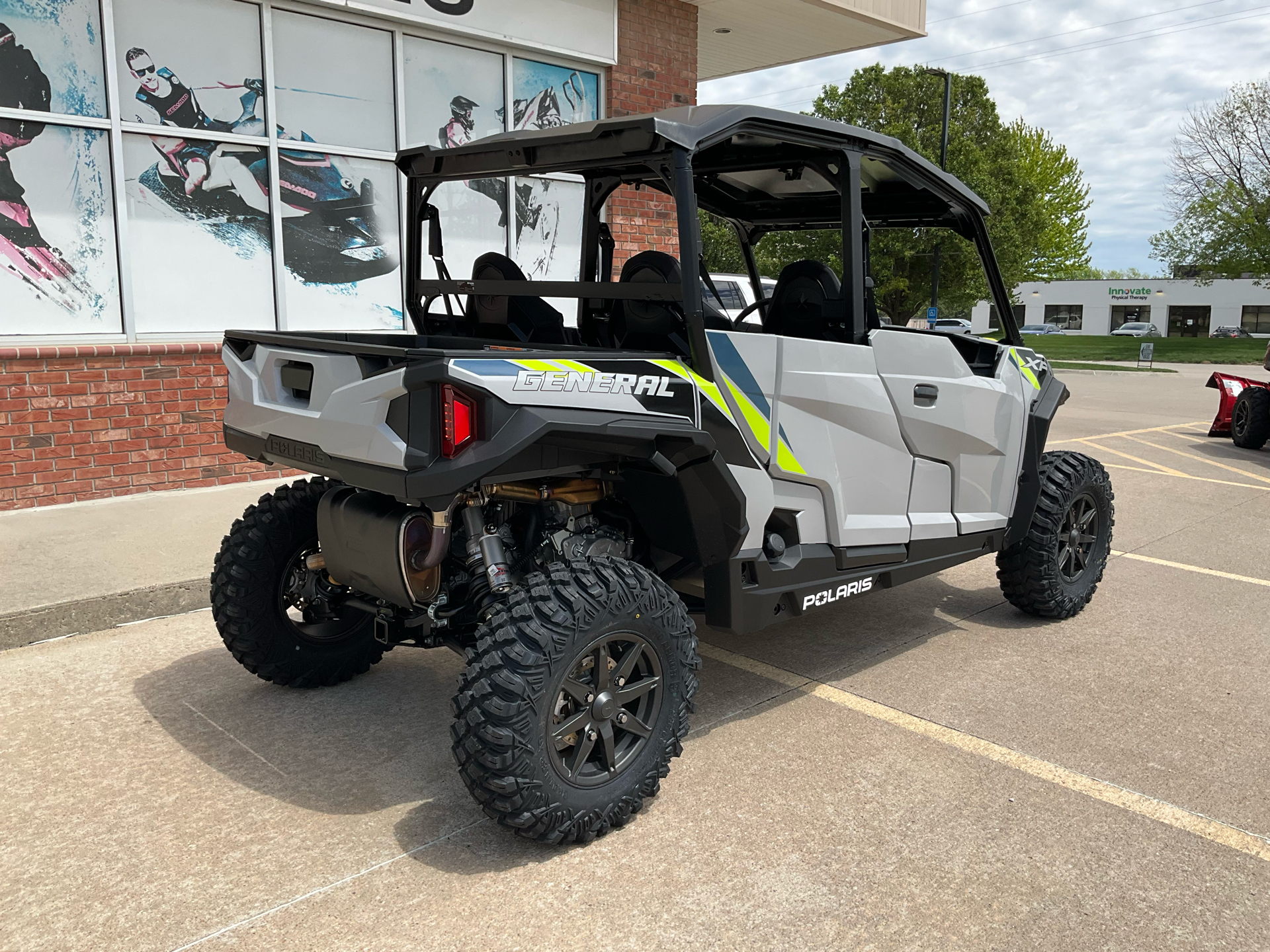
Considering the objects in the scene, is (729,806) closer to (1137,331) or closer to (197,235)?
(197,235)

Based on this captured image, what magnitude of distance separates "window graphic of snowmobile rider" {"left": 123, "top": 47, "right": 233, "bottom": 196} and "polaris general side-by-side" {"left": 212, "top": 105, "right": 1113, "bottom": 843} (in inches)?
183

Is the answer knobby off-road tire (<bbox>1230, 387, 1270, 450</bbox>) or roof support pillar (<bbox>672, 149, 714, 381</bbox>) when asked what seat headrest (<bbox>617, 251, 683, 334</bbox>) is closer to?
roof support pillar (<bbox>672, 149, 714, 381</bbox>)

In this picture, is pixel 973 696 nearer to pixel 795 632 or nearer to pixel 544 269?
pixel 795 632

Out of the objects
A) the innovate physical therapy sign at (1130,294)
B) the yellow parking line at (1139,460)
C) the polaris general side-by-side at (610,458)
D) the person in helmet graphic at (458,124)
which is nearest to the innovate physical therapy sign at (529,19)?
the person in helmet graphic at (458,124)

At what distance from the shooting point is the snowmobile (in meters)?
8.16

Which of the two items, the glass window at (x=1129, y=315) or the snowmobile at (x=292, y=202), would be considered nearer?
the snowmobile at (x=292, y=202)

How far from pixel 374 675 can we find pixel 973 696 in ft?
8.50

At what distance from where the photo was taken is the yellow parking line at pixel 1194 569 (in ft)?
20.7

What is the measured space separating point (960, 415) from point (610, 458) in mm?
1804

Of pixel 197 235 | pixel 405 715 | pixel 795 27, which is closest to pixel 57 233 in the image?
pixel 197 235

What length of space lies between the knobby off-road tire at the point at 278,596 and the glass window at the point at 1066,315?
88511 millimetres

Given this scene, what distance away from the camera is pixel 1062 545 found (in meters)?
5.48

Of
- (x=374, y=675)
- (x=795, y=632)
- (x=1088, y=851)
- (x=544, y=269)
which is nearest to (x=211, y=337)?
(x=544, y=269)

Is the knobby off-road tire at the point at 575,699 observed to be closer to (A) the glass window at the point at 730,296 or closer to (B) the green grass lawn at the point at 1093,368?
(A) the glass window at the point at 730,296
